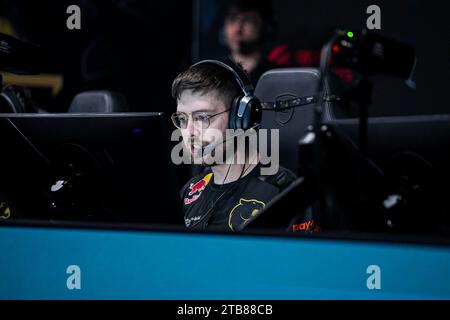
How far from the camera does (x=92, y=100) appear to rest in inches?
80.4

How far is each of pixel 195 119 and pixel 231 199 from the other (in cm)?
22

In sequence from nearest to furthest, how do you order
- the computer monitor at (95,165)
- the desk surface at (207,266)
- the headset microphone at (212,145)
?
the desk surface at (207,266)
the computer monitor at (95,165)
the headset microphone at (212,145)

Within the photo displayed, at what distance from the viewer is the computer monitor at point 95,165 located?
860 mm

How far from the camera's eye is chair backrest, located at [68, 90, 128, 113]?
78.7 inches

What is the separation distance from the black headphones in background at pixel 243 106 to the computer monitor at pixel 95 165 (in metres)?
0.39

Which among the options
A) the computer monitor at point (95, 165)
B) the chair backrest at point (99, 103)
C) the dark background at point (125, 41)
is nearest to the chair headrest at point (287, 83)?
the chair backrest at point (99, 103)

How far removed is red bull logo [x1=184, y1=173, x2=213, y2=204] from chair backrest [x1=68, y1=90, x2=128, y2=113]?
0.65 meters

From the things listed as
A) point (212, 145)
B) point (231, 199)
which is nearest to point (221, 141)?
point (212, 145)

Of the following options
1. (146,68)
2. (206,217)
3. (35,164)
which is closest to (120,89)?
(146,68)

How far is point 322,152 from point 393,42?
19 cm

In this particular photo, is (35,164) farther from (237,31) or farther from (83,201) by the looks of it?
(237,31)

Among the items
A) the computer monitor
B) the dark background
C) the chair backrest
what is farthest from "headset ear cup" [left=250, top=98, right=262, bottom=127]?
the dark background

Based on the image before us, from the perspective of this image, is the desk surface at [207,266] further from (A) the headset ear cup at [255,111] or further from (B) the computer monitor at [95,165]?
(A) the headset ear cup at [255,111]

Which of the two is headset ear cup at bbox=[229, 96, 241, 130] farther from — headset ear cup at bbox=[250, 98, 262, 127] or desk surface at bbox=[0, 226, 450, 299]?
desk surface at bbox=[0, 226, 450, 299]
